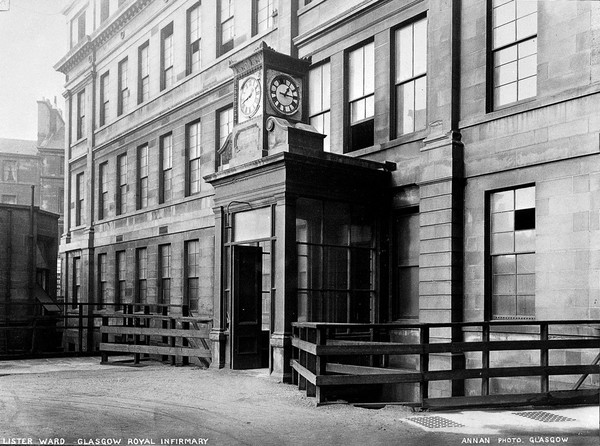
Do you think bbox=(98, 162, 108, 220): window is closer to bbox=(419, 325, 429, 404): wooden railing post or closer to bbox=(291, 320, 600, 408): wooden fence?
bbox=(291, 320, 600, 408): wooden fence

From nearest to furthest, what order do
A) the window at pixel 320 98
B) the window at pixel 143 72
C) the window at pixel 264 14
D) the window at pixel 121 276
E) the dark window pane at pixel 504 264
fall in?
the dark window pane at pixel 504 264 < the window at pixel 320 98 < the window at pixel 264 14 < the window at pixel 143 72 < the window at pixel 121 276

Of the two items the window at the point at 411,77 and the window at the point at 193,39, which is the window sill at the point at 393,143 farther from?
the window at the point at 193,39

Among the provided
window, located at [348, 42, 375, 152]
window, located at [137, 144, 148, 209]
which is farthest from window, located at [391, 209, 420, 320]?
window, located at [137, 144, 148, 209]

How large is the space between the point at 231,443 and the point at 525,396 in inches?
177

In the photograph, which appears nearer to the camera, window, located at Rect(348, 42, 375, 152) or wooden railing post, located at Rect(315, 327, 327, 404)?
wooden railing post, located at Rect(315, 327, 327, 404)

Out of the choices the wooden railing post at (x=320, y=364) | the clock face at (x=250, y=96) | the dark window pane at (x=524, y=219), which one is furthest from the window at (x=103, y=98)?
the wooden railing post at (x=320, y=364)

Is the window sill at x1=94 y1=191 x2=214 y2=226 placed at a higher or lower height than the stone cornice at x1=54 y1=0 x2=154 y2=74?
lower

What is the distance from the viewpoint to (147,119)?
2617 cm

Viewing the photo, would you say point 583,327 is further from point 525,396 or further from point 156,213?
point 156,213

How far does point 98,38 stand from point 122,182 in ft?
21.6

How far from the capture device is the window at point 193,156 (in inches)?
928

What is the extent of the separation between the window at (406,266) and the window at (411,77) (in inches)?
78.5

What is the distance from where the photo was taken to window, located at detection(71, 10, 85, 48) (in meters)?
31.4

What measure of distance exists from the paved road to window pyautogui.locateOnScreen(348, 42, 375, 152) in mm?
6421
